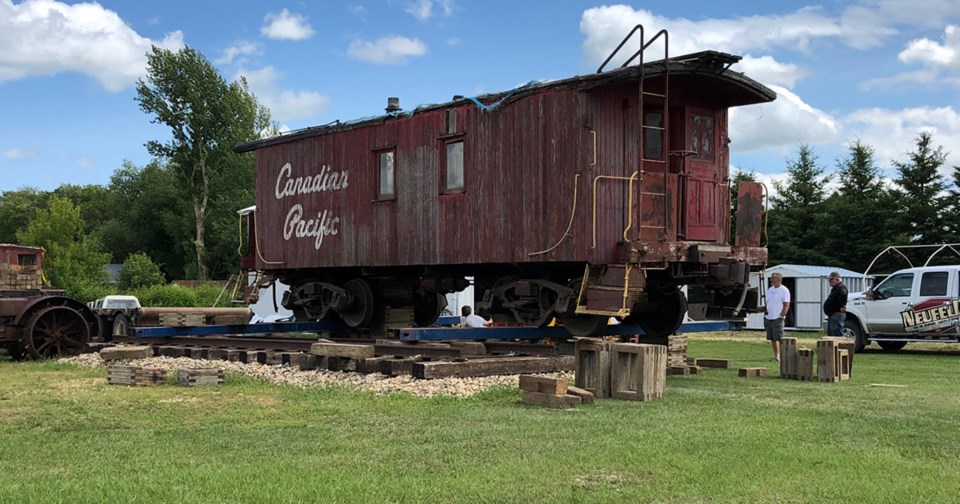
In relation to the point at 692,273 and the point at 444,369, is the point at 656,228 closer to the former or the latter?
the point at 692,273

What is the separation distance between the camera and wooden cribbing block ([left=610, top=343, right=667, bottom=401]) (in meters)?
9.41

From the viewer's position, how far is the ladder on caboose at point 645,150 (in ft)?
40.4

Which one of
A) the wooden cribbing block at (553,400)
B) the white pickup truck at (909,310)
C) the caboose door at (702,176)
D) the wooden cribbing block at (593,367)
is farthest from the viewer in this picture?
the white pickup truck at (909,310)

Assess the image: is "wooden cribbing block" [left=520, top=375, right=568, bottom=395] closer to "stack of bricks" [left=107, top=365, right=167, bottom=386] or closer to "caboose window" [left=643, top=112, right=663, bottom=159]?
"stack of bricks" [left=107, top=365, right=167, bottom=386]

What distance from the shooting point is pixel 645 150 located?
13211 mm

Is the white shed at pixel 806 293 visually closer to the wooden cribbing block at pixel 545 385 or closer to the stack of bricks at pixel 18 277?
the stack of bricks at pixel 18 277

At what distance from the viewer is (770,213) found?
43.1 m

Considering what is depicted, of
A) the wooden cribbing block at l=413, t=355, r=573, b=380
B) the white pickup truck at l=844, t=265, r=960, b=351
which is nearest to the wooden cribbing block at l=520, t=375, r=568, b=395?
the wooden cribbing block at l=413, t=355, r=573, b=380

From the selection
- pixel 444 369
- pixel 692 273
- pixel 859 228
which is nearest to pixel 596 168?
pixel 692 273

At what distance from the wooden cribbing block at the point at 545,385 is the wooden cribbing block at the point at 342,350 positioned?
2998 millimetres

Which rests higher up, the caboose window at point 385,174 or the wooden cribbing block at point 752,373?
the caboose window at point 385,174

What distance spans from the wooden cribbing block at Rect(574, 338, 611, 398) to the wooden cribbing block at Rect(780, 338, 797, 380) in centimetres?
368

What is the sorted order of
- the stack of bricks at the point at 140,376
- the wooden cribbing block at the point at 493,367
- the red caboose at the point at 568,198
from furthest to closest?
the red caboose at the point at 568,198 → the stack of bricks at the point at 140,376 → the wooden cribbing block at the point at 493,367

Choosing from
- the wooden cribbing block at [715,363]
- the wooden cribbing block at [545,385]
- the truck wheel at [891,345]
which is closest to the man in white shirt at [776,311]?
the wooden cribbing block at [715,363]
